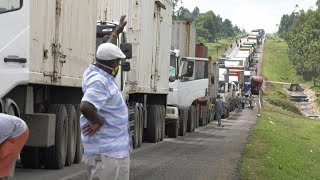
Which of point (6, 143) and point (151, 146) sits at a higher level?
point (6, 143)

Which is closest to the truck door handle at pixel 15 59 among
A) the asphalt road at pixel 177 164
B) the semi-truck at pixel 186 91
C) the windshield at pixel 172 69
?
the asphalt road at pixel 177 164

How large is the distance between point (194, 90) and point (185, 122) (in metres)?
1.26

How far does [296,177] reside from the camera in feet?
54.6

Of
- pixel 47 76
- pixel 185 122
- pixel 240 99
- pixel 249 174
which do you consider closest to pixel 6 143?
pixel 47 76

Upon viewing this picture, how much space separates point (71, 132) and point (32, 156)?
3.23ft

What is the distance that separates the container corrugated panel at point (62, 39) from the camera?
11.8 m

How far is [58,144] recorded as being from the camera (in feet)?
45.2

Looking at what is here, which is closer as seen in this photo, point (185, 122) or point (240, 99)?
point (185, 122)

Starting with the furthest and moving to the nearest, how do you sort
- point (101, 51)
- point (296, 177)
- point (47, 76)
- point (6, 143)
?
point (296, 177)
point (47, 76)
point (101, 51)
point (6, 143)

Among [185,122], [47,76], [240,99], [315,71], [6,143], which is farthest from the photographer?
[315,71]

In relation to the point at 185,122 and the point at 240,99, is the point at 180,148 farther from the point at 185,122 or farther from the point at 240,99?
the point at 240,99

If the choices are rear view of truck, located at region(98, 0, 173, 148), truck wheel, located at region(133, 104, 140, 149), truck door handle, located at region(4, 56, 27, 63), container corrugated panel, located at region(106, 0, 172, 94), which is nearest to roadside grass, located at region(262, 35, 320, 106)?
container corrugated panel, located at region(106, 0, 172, 94)

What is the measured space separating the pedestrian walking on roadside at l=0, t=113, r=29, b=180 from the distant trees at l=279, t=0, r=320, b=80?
364ft

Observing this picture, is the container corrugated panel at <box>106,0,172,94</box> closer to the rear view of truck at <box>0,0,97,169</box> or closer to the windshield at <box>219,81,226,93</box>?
the rear view of truck at <box>0,0,97,169</box>
